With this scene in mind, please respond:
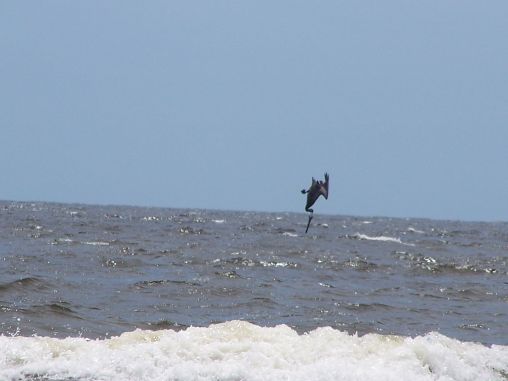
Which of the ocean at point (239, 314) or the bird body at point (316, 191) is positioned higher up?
the bird body at point (316, 191)

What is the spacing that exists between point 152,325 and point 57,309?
6.27ft

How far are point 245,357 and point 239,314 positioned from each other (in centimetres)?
584

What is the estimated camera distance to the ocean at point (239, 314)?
11.9 metres

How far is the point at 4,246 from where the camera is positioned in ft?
98.5

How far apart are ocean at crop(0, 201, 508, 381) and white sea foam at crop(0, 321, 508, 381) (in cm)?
2

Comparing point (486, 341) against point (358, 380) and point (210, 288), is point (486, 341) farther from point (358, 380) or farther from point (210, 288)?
point (210, 288)

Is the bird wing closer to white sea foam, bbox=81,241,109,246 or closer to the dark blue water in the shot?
the dark blue water

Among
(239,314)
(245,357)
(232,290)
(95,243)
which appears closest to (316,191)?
(239,314)

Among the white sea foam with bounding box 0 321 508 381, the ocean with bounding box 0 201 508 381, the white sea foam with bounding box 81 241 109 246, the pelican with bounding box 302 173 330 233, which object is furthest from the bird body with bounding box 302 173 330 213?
the white sea foam with bounding box 81 241 109 246

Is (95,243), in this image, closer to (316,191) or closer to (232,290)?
(232,290)

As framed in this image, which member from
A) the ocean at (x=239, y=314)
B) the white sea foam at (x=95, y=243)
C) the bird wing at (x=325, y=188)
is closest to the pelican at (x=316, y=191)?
the bird wing at (x=325, y=188)

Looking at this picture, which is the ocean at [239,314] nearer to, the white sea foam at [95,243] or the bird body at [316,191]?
the white sea foam at [95,243]

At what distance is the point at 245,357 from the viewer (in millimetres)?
12148

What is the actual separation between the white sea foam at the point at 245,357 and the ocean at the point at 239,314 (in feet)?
0.08
